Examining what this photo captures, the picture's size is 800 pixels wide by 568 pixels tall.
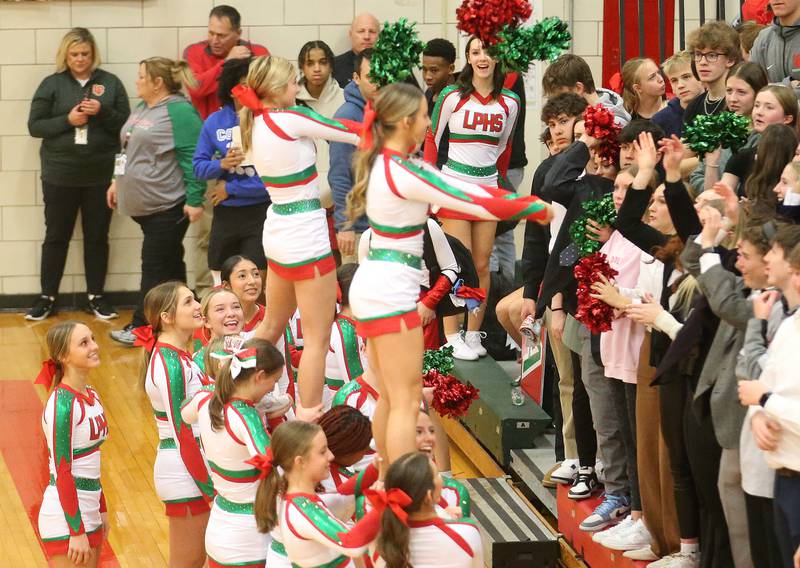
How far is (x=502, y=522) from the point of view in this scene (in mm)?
6602

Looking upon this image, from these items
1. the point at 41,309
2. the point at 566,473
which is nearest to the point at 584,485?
the point at 566,473

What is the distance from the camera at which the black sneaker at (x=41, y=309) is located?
10648 millimetres

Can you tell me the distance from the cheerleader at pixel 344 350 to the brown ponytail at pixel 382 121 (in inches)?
55.9

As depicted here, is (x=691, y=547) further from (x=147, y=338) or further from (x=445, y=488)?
(x=147, y=338)

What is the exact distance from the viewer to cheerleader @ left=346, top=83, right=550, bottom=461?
4332 millimetres

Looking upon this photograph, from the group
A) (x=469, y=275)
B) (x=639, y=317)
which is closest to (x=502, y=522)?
(x=469, y=275)

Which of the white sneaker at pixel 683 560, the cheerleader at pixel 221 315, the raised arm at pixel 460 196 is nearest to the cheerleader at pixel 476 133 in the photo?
the cheerleader at pixel 221 315

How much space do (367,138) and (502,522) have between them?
9.24ft

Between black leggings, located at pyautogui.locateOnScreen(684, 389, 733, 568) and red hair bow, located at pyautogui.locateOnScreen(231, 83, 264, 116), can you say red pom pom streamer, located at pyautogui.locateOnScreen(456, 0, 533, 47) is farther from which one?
black leggings, located at pyautogui.locateOnScreen(684, 389, 733, 568)

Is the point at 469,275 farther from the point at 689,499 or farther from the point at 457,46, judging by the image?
the point at 457,46

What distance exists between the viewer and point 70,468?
5.44 m

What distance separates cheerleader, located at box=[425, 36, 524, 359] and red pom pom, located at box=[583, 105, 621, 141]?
1983mm

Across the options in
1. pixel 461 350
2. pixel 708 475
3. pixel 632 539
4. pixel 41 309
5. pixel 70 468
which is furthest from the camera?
pixel 41 309

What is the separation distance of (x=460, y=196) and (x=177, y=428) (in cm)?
191
